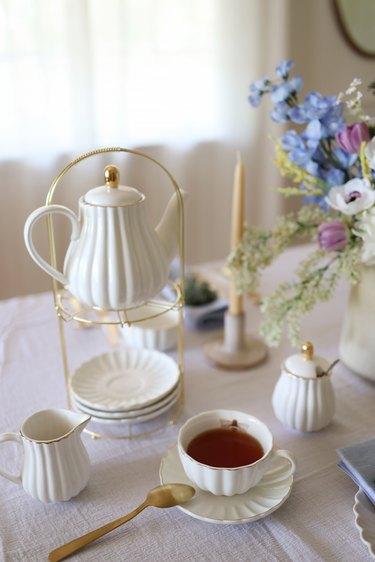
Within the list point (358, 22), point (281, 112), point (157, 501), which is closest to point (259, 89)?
point (281, 112)

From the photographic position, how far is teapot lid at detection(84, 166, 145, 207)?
2.46ft

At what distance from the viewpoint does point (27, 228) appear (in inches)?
29.3

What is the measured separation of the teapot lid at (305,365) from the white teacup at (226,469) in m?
0.11

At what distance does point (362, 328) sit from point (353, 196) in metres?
0.22

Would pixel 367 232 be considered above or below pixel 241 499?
above

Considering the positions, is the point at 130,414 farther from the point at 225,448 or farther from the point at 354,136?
the point at 354,136

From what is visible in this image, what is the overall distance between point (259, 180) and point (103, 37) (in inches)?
34.3

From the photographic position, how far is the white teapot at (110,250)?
0.75m

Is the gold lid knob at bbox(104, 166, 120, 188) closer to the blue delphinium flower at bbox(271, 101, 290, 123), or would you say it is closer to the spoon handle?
the blue delphinium flower at bbox(271, 101, 290, 123)

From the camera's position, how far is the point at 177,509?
0.71 meters

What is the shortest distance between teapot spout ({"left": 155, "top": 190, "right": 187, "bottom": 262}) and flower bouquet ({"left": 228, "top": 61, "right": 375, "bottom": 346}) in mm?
136

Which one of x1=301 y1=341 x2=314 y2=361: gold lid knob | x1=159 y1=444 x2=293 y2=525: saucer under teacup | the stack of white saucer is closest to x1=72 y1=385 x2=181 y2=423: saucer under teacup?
the stack of white saucer

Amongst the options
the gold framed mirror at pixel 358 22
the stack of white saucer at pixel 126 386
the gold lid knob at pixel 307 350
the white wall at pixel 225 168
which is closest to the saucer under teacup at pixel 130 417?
the stack of white saucer at pixel 126 386

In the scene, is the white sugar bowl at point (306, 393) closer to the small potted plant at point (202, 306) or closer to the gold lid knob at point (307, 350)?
the gold lid knob at point (307, 350)
